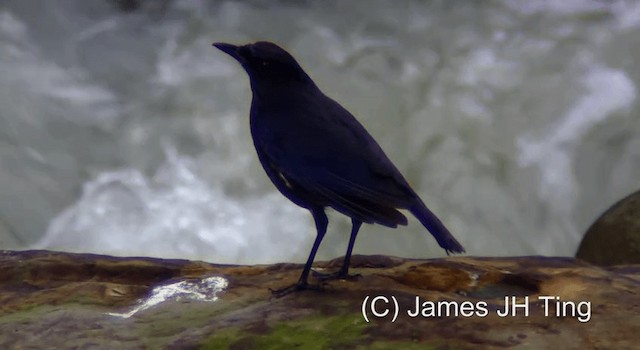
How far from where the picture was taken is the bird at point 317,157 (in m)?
2.81

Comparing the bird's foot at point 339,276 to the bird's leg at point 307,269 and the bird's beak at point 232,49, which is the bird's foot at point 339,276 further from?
the bird's beak at point 232,49

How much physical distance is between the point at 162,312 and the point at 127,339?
25 centimetres

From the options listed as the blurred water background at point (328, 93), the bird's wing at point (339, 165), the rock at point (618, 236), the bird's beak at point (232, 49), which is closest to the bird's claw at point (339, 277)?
the bird's wing at point (339, 165)

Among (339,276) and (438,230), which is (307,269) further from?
(438,230)

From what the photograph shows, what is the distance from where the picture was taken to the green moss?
2533 millimetres

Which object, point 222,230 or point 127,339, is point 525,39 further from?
point 127,339

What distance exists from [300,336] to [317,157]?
0.64 metres

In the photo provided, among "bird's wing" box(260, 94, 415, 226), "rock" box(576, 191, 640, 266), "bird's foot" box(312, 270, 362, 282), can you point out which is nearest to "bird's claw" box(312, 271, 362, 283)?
"bird's foot" box(312, 270, 362, 282)

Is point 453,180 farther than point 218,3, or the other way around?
point 218,3

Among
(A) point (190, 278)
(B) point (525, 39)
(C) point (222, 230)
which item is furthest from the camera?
(B) point (525, 39)

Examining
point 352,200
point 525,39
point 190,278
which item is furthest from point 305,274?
point 525,39

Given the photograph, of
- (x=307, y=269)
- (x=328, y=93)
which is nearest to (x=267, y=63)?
(x=307, y=269)

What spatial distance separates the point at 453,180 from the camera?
860cm

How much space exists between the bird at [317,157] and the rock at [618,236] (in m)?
2.25
